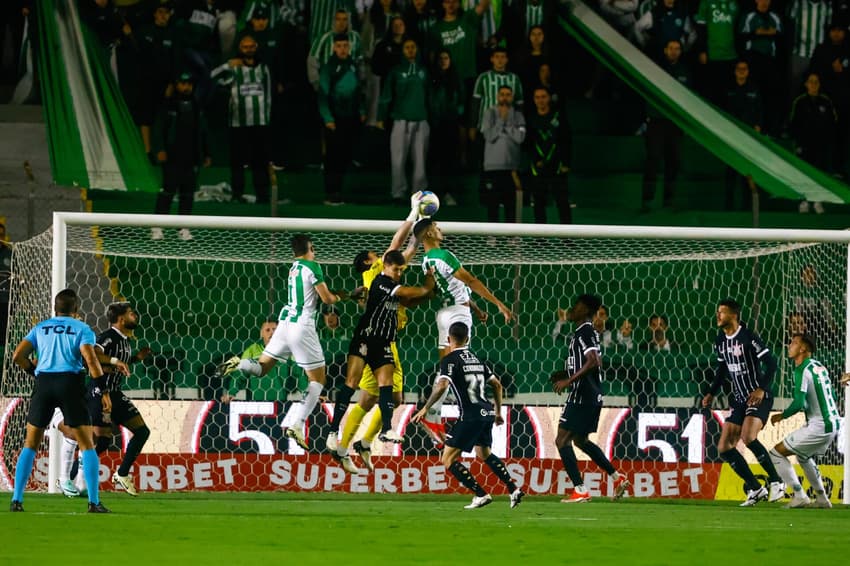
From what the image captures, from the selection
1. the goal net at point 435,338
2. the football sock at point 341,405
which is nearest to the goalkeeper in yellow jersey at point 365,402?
the football sock at point 341,405

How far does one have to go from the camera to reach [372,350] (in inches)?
545

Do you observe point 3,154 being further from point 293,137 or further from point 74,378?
point 74,378

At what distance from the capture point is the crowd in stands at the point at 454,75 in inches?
774

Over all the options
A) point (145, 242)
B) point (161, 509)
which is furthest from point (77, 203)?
point (161, 509)

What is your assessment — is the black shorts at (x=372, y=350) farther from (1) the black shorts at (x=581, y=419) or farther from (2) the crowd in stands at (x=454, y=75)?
(2) the crowd in stands at (x=454, y=75)

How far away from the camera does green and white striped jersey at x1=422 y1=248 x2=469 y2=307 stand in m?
14.0

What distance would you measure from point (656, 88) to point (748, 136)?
136 cm

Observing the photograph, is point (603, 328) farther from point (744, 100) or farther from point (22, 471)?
point (22, 471)

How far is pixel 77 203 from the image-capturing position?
18.8 meters

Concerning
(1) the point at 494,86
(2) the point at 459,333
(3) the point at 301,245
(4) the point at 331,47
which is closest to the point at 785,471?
(2) the point at 459,333

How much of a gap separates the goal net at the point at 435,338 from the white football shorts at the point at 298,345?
1.14m

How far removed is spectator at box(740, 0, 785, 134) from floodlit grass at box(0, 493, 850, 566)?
8.90m

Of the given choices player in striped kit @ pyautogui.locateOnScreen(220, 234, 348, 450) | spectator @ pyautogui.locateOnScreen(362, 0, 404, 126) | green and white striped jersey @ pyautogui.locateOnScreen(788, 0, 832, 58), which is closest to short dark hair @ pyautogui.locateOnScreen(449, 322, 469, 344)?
player in striped kit @ pyautogui.locateOnScreen(220, 234, 348, 450)

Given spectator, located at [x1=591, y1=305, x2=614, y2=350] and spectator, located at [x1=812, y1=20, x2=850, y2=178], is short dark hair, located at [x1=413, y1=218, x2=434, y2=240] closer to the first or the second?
spectator, located at [x1=591, y1=305, x2=614, y2=350]
